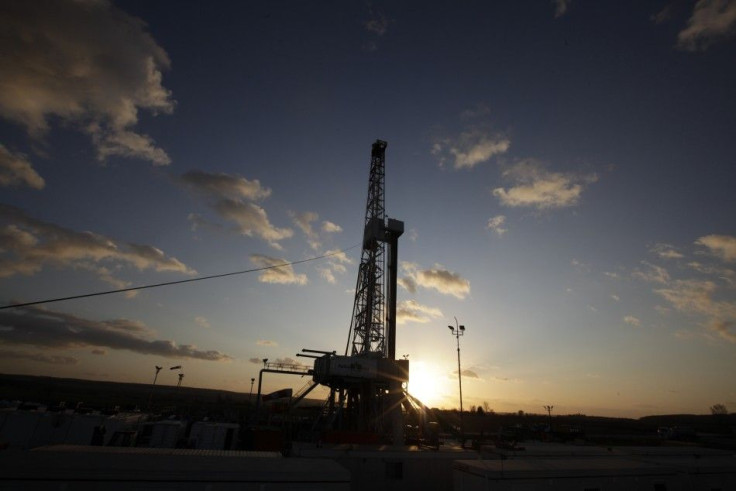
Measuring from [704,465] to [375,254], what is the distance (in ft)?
116

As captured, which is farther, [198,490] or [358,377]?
[358,377]

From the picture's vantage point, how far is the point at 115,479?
42.5 feet

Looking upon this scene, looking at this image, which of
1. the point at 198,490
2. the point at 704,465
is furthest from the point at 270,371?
the point at 704,465

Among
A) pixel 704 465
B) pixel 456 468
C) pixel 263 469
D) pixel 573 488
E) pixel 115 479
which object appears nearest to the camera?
pixel 115 479

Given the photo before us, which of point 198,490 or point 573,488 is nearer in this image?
point 198,490

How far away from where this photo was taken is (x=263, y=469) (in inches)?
573

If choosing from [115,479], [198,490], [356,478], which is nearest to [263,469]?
[198,490]

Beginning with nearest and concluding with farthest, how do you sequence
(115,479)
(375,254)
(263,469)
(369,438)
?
(115,479), (263,469), (369,438), (375,254)

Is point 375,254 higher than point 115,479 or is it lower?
higher

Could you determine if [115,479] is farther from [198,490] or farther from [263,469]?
[263,469]

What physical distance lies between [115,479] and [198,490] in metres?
2.92

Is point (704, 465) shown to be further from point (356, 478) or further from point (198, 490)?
point (198, 490)

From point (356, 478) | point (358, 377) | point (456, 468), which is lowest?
point (356, 478)

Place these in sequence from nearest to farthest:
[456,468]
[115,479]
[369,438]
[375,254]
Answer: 1. [115,479]
2. [456,468]
3. [369,438]
4. [375,254]
